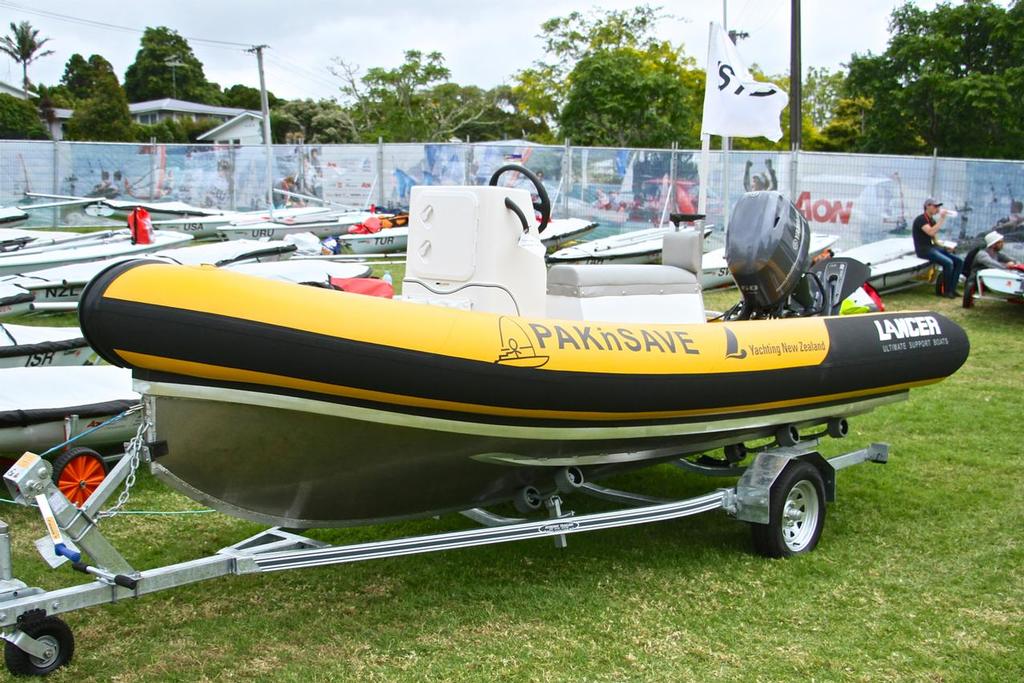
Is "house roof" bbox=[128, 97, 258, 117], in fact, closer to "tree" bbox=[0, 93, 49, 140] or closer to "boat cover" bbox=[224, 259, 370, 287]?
"tree" bbox=[0, 93, 49, 140]

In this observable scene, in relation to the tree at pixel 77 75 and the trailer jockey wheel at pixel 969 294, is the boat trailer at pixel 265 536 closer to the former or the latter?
the trailer jockey wheel at pixel 969 294

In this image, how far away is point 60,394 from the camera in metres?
5.62

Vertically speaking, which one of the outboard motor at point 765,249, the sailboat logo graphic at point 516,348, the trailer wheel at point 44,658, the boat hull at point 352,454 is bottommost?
the trailer wheel at point 44,658

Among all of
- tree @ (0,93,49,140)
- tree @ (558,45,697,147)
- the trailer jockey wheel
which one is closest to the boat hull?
the trailer jockey wheel

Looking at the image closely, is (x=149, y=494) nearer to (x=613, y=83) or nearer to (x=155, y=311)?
(x=155, y=311)

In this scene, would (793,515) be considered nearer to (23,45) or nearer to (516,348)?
(516,348)

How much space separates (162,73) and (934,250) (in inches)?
2897

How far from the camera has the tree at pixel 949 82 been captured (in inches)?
1039

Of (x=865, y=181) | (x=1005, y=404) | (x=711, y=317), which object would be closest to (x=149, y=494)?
(x=711, y=317)

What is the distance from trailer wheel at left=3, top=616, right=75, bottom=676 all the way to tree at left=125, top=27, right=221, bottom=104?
7742 centimetres

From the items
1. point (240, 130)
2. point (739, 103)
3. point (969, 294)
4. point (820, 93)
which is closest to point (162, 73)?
point (240, 130)

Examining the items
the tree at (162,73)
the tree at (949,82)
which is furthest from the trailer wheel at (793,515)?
the tree at (162,73)

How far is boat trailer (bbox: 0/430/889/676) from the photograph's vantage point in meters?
3.12

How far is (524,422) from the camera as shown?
3.71 m
